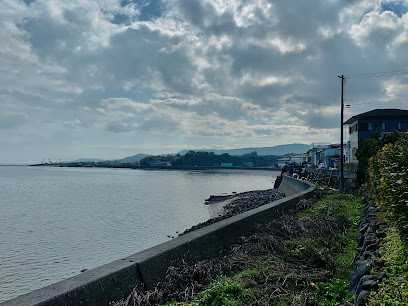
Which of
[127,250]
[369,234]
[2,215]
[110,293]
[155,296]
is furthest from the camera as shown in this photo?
[2,215]

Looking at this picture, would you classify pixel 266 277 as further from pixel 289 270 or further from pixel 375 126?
pixel 375 126

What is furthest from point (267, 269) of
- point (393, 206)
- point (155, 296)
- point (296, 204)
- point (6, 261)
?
point (6, 261)

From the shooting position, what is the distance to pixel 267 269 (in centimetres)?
577

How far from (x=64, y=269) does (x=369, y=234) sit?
488 inches

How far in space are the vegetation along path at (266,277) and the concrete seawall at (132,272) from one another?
7.8 inches

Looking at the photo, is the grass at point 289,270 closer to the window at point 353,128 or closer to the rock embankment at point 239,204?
the rock embankment at point 239,204

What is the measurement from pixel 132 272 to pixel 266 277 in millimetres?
2303

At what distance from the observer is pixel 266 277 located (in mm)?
5359

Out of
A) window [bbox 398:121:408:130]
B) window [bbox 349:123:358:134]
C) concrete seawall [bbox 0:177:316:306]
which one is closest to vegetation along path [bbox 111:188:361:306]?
concrete seawall [bbox 0:177:316:306]

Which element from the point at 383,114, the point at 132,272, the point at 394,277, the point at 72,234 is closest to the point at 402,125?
the point at 383,114

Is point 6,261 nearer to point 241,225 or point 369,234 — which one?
point 241,225

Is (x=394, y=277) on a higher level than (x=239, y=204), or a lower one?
higher

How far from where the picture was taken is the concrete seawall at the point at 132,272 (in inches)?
162

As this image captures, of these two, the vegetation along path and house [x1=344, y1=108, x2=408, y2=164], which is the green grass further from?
house [x1=344, y1=108, x2=408, y2=164]
